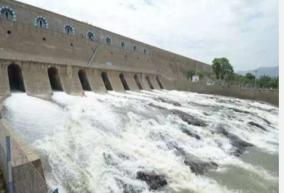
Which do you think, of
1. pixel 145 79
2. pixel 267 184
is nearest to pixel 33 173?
pixel 267 184

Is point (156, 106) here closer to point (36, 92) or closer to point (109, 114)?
point (109, 114)

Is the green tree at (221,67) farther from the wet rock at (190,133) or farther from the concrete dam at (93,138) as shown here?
the wet rock at (190,133)

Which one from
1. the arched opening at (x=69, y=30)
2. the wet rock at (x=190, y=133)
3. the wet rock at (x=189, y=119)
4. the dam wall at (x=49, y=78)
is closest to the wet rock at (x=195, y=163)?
the wet rock at (x=190, y=133)

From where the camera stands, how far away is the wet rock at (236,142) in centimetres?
716

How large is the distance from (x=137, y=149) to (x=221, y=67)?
27.0 meters

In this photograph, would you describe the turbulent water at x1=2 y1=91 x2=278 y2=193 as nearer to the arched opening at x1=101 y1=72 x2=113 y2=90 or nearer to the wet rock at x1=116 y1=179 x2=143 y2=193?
the wet rock at x1=116 y1=179 x2=143 y2=193

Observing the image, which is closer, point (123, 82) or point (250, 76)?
point (123, 82)

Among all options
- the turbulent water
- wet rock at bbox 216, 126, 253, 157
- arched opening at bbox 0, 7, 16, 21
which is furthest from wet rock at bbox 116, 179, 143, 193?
arched opening at bbox 0, 7, 16, 21

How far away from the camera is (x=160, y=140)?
6742mm

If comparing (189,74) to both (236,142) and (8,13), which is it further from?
(236,142)

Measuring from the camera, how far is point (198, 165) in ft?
19.0

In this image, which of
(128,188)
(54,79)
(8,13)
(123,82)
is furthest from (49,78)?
(128,188)

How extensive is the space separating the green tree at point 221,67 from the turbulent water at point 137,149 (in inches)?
872

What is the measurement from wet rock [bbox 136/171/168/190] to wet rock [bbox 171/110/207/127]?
13.0ft
